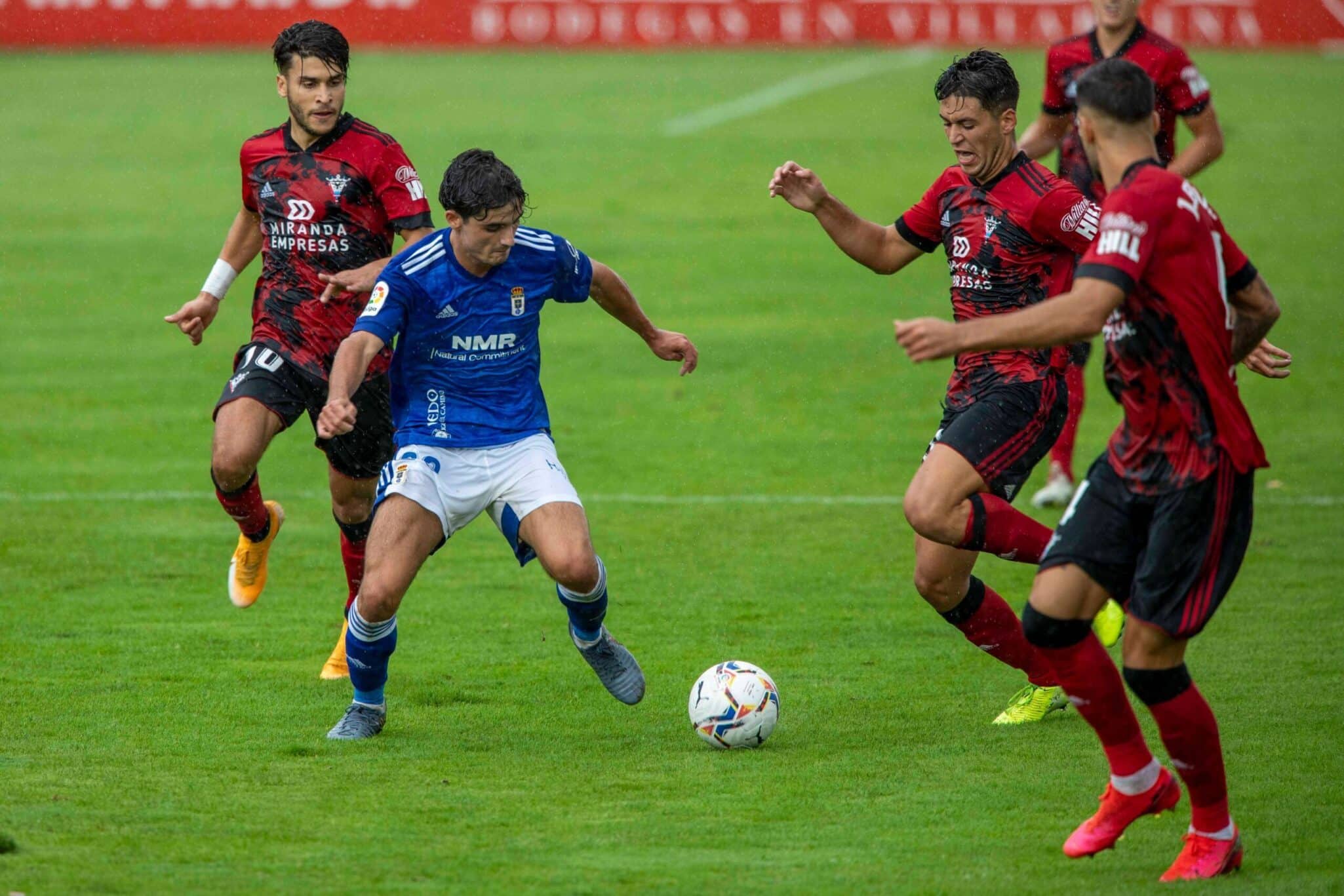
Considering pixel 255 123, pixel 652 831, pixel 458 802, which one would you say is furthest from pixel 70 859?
pixel 255 123

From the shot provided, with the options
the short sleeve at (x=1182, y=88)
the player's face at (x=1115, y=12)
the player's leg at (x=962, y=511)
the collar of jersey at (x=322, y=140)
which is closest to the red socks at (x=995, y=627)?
the player's leg at (x=962, y=511)

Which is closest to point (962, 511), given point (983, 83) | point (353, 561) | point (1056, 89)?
point (983, 83)

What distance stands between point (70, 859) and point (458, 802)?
122cm

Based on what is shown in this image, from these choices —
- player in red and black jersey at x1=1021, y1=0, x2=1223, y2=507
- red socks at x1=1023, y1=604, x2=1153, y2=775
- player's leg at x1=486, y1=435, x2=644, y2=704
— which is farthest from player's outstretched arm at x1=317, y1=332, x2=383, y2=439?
player in red and black jersey at x1=1021, y1=0, x2=1223, y2=507

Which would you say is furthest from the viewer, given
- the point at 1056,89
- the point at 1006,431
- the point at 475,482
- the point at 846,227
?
the point at 1056,89

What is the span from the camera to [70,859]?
17.0 feet

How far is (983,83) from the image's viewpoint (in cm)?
650

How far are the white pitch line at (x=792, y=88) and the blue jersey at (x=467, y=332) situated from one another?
20.5 meters

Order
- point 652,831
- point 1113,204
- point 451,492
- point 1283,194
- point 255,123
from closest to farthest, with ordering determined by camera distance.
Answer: point 1113,204 → point 652,831 → point 451,492 → point 1283,194 → point 255,123

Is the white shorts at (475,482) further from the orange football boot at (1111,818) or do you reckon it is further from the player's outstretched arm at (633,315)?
the orange football boot at (1111,818)

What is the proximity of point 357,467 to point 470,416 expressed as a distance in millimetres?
1076

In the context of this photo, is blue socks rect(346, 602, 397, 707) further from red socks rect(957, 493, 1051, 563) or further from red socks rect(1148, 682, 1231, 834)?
red socks rect(1148, 682, 1231, 834)

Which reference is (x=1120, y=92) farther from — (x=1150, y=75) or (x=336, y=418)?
(x=1150, y=75)

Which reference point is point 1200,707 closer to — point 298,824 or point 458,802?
point 458,802
